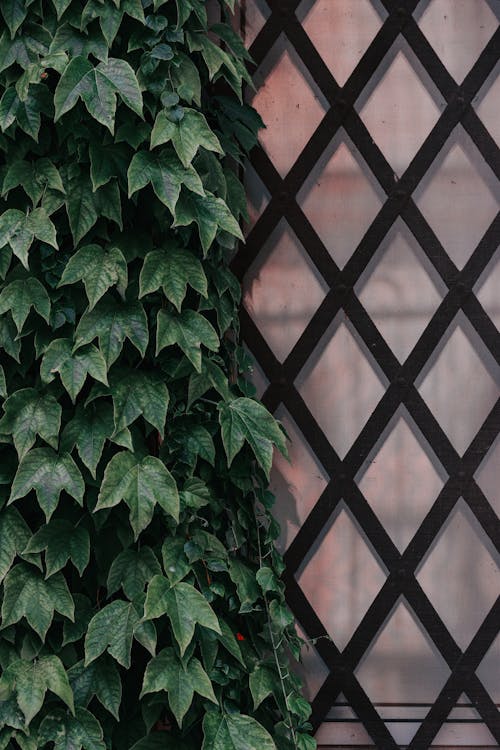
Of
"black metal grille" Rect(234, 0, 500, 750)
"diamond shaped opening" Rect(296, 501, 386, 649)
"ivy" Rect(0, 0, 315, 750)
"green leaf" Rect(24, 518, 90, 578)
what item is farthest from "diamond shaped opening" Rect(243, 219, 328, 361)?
"green leaf" Rect(24, 518, 90, 578)

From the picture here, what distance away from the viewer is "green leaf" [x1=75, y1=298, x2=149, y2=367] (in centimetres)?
166

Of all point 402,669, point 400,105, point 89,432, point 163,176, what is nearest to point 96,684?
point 89,432

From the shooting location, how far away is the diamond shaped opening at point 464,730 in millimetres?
1990

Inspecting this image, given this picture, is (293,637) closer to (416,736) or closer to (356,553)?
(356,553)

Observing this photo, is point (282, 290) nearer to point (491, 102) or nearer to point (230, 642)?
point (491, 102)

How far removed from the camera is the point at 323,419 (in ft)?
6.64


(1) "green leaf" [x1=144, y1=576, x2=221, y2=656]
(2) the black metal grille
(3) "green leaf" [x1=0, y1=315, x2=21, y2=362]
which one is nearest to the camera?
(1) "green leaf" [x1=144, y1=576, x2=221, y2=656]

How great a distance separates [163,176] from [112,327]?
0.28m

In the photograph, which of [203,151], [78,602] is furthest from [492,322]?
[78,602]

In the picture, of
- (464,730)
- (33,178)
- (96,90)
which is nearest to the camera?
(96,90)

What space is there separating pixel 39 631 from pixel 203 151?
0.91 m

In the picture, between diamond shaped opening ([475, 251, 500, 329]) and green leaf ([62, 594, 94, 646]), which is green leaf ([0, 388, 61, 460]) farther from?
diamond shaped opening ([475, 251, 500, 329])

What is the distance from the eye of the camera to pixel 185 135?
5.41 ft

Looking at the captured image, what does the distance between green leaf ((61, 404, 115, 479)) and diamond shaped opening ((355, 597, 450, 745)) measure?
76cm
